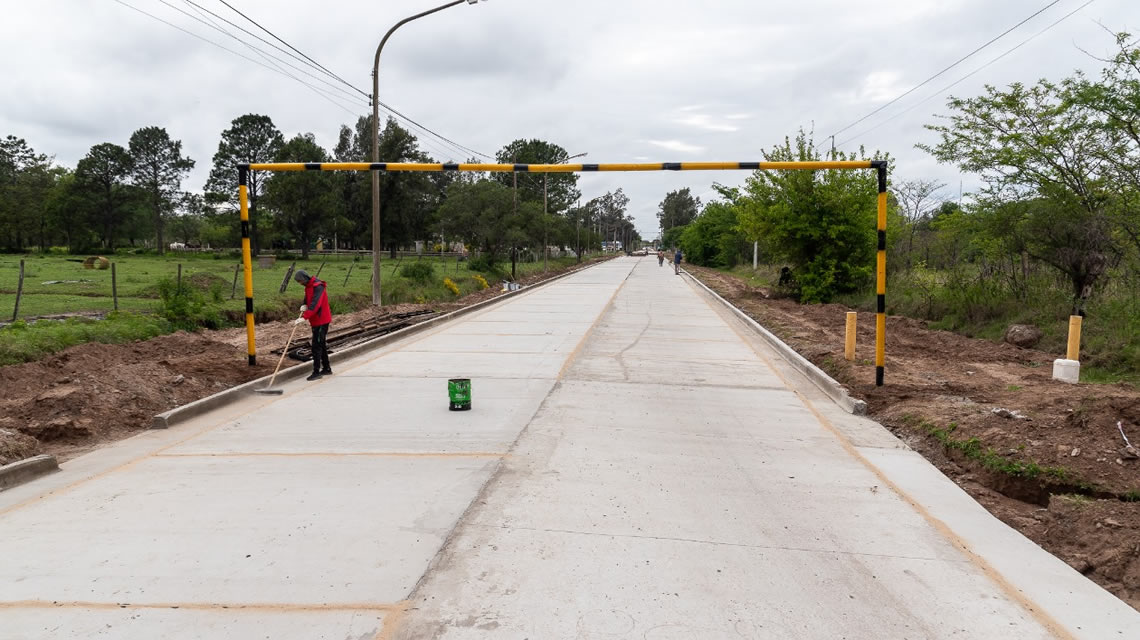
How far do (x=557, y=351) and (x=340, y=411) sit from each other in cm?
586

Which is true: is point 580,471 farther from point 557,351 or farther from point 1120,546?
point 557,351

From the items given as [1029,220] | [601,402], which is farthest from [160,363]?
[1029,220]

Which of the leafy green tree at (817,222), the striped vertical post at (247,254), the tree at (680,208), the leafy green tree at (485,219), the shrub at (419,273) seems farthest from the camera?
the tree at (680,208)

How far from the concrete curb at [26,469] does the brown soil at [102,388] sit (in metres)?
0.37

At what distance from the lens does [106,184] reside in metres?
79.6

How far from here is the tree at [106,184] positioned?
78.6 m

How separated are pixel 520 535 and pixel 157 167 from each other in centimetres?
9450

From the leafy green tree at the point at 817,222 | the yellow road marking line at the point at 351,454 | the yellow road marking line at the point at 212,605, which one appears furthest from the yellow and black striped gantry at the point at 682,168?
the leafy green tree at the point at 817,222

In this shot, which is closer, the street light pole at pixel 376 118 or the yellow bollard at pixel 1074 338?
the yellow bollard at pixel 1074 338

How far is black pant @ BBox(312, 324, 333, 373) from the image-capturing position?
10828 mm

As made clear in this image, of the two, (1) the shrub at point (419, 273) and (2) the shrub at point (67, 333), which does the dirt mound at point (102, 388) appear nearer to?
(2) the shrub at point (67, 333)

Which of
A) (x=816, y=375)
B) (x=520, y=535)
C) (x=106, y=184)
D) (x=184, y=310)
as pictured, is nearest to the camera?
(x=520, y=535)

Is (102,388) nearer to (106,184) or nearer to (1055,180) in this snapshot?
(1055,180)

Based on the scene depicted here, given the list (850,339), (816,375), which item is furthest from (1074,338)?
(816,375)
